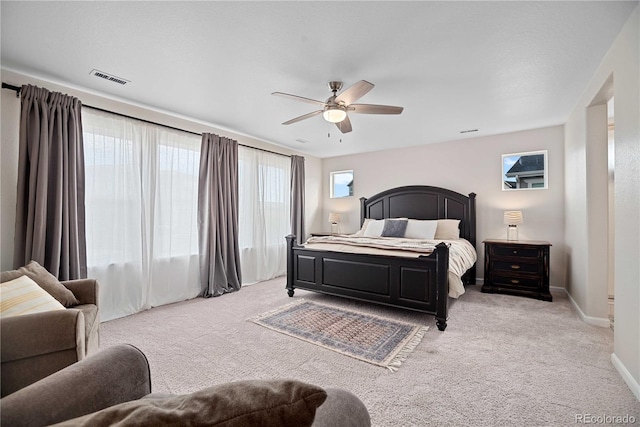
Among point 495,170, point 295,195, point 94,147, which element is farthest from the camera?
point 295,195

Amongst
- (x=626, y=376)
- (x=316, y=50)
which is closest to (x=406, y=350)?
(x=626, y=376)

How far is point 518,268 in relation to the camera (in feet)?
13.5

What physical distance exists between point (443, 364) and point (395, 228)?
9.54ft

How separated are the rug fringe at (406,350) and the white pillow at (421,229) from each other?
2.03 metres

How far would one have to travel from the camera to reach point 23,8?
187cm

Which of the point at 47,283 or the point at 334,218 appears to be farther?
the point at 334,218

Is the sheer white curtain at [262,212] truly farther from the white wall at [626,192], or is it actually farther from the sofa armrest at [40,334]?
the white wall at [626,192]

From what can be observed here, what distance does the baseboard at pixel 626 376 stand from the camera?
186 centimetres

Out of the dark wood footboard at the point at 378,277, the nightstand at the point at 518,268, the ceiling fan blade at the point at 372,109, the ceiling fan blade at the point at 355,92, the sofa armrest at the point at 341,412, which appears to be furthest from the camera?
the nightstand at the point at 518,268

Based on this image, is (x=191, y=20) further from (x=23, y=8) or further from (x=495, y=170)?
(x=495, y=170)

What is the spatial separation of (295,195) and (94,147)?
10.9 feet

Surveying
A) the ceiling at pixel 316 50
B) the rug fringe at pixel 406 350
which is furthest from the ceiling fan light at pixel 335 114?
the rug fringe at pixel 406 350

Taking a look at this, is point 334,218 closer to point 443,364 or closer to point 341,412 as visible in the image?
point 443,364

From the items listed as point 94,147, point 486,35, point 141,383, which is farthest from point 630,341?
point 94,147
